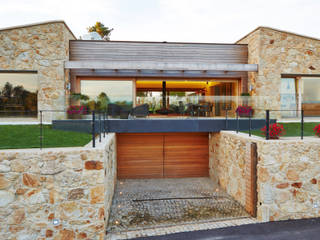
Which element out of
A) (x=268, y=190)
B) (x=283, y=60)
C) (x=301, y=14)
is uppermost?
(x=301, y=14)

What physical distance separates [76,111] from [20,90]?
3602 millimetres

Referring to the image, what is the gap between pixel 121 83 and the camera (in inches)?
433

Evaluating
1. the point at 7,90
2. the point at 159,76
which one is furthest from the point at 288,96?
the point at 7,90

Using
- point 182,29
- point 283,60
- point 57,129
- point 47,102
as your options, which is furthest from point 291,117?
point 182,29

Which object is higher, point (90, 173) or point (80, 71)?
point (80, 71)

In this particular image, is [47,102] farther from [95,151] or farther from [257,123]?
[257,123]

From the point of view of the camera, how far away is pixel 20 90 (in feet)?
33.1

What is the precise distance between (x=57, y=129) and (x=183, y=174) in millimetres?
5312

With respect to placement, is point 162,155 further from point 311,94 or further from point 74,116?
point 311,94

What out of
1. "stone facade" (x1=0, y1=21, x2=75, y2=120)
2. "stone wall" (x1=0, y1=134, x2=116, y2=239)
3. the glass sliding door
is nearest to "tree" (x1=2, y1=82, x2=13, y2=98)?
"stone facade" (x1=0, y1=21, x2=75, y2=120)

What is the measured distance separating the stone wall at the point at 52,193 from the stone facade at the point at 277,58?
335 inches

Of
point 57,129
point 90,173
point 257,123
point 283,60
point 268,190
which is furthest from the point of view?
point 283,60

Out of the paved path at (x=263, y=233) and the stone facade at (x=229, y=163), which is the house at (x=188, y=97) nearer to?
the stone facade at (x=229, y=163)

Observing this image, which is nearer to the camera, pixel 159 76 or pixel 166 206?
pixel 166 206
